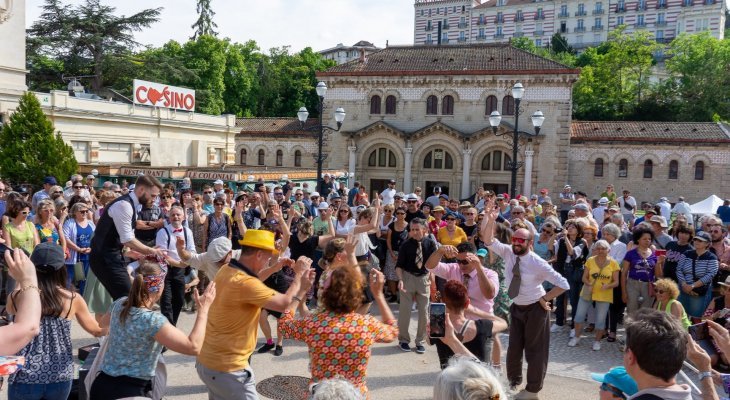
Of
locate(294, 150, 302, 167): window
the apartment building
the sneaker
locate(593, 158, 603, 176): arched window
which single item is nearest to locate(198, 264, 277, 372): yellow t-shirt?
the sneaker

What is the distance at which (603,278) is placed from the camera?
885cm

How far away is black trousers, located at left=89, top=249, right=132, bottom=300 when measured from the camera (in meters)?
6.27

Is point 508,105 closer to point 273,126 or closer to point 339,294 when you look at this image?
point 273,126

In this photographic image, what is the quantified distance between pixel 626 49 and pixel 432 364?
5535cm

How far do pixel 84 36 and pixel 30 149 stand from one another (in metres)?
23.2

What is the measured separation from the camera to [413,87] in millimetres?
38812

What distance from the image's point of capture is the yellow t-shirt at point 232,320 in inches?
164

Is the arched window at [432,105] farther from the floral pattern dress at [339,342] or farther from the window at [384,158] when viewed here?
the floral pattern dress at [339,342]

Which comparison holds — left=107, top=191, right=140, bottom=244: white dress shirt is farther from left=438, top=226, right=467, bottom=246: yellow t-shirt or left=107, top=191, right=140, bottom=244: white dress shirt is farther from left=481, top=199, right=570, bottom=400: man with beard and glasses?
left=438, top=226, right=467, bottom=246: yellow t-shirt

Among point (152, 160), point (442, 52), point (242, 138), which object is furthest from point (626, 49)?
point (152, 160)

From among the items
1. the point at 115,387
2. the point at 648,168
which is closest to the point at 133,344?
the point at 115,387

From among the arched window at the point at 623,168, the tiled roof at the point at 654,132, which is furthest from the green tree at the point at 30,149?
the arched window at the point at 623,168

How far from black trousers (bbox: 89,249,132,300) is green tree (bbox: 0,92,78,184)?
20.8m

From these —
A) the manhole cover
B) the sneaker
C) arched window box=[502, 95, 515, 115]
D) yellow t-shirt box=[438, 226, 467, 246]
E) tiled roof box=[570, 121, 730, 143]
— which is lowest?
the manhole cover
